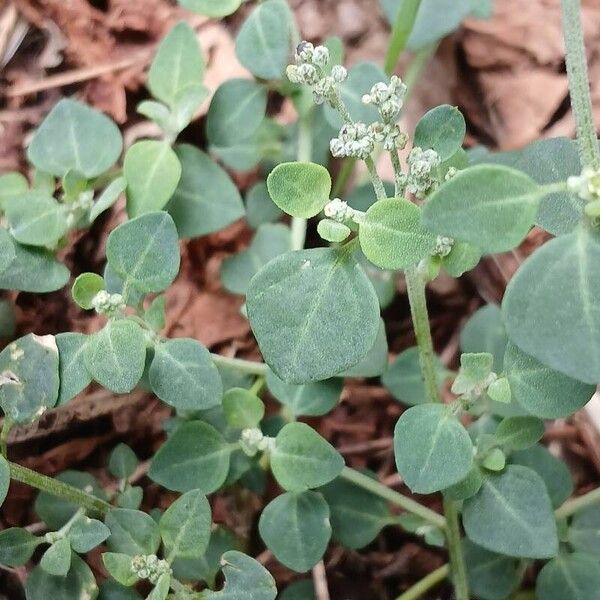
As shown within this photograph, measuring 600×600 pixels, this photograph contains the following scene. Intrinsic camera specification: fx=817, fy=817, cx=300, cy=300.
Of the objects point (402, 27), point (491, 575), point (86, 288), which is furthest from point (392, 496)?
point (402, 27)

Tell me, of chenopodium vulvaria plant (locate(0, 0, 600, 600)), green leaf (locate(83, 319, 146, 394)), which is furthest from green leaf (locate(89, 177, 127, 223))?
green leaf (locate(83, 319, 146, 394))

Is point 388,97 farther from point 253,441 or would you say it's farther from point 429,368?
point 253,441

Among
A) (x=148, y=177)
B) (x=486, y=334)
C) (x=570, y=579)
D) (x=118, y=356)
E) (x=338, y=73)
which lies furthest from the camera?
(x=486, y=334)

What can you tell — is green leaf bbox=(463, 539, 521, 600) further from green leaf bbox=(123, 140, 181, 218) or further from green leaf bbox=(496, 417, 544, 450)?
green leaf bbox=(123, 140, 181, 218)

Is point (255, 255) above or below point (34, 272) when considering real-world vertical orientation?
below

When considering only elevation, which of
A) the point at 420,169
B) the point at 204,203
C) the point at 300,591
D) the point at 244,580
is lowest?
the point at 300,591

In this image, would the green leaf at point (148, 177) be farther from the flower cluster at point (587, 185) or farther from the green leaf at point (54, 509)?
the flower cluster at point (587, 185)

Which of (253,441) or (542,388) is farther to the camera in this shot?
(253,441)

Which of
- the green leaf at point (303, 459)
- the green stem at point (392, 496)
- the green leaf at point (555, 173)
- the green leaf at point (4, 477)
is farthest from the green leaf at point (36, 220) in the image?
the green leaf at point (555, 173)
